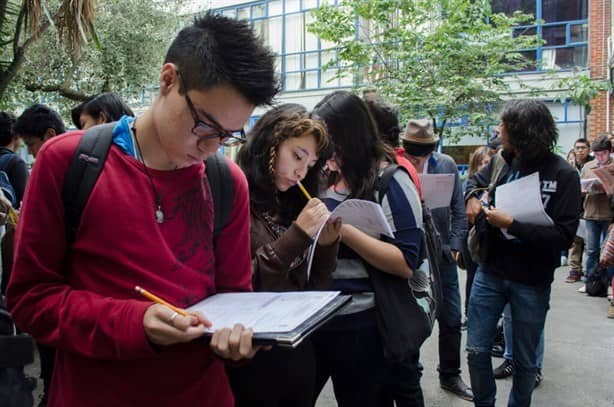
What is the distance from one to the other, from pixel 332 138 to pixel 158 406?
1.41 m

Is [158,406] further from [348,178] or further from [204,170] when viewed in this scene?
[348,178]

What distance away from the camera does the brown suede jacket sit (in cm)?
196

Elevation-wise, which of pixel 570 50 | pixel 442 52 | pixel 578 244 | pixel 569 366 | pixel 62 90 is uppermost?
pixel 570 50

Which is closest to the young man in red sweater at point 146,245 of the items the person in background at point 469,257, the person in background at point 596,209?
the person in background at point 469,257

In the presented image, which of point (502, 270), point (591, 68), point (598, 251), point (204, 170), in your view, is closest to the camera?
point (204, 170)

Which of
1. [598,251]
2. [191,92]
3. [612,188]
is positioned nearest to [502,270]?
[191,92]

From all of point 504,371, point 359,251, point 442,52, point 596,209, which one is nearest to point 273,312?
point 359,251

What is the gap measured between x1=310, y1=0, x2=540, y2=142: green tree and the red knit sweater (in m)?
8.16

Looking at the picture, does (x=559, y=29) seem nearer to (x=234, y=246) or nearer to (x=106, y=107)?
(x=106, y=107)

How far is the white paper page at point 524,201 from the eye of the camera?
3051 millimetres

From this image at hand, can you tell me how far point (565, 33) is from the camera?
52.2ft

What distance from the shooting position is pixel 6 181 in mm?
3938

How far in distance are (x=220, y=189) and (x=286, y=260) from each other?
1.64 feet

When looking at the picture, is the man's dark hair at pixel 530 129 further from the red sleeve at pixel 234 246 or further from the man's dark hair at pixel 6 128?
the man's dark hair at pixel 6 128
